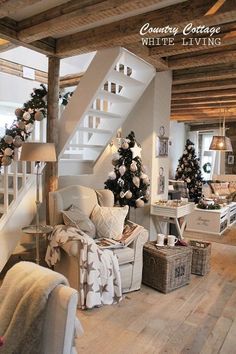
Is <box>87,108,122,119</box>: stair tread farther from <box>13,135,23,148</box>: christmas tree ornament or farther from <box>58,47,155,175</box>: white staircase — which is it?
<box>13,135,23,148</box>: christmas tree ornament

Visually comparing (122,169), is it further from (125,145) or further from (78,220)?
(78,220)

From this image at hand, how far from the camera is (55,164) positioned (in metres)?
3.77

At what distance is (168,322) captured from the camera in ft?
8.57

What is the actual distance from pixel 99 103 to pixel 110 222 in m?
2.36

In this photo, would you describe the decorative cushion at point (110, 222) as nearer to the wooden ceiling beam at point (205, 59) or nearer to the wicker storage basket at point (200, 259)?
the wicker storage basket at point (200, 259)

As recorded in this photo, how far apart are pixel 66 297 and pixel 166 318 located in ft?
5.48

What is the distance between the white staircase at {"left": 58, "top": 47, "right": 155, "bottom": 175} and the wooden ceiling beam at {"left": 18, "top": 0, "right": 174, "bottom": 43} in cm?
54

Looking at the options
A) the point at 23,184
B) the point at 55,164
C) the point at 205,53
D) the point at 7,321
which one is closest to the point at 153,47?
the point at 205,53

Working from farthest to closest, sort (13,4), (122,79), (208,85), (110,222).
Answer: (208,85) → (122,79) → (110,222) → (13,4)

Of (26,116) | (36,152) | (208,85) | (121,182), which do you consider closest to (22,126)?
(26,116)

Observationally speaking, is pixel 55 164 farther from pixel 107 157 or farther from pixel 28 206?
pixel 107 157

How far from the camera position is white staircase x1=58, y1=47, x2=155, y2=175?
3510 millimetres

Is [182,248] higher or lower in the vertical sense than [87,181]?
lower

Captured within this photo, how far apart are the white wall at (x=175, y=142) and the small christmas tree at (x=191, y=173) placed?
0.93 m
